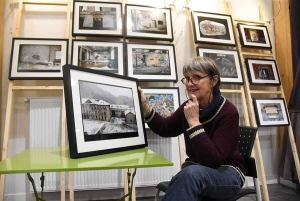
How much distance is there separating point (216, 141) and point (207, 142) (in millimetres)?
75

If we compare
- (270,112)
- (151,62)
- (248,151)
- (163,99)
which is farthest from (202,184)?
(270,112)

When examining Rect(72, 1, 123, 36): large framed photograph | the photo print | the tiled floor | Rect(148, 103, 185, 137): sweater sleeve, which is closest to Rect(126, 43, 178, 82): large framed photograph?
Rect(72, 1, 123, 36): large framed photograph

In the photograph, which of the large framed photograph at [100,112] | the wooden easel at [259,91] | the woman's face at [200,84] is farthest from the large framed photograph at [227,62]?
the large framed photograph at [100,112]

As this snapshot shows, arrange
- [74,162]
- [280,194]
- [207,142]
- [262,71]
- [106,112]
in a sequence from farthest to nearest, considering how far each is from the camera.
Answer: [262,71], [280,194], [106,112], [207,142], [74,162]

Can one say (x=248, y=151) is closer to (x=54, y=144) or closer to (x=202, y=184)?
(x=202, y=184)

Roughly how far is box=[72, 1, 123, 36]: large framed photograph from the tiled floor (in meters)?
1.74

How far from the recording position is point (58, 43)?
2186mm

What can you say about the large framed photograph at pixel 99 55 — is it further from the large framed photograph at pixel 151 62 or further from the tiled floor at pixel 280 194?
the tiled floor at pixel 280 194

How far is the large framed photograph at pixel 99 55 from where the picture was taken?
219 centimetres

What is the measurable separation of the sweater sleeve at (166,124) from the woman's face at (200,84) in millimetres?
181

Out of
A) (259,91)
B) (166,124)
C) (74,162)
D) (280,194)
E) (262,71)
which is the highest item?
(262,71)

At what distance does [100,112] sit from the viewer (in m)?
1.04

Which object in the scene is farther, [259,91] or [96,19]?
[259,91]

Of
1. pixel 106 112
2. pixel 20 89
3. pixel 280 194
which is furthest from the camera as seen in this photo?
pixel 280 194
